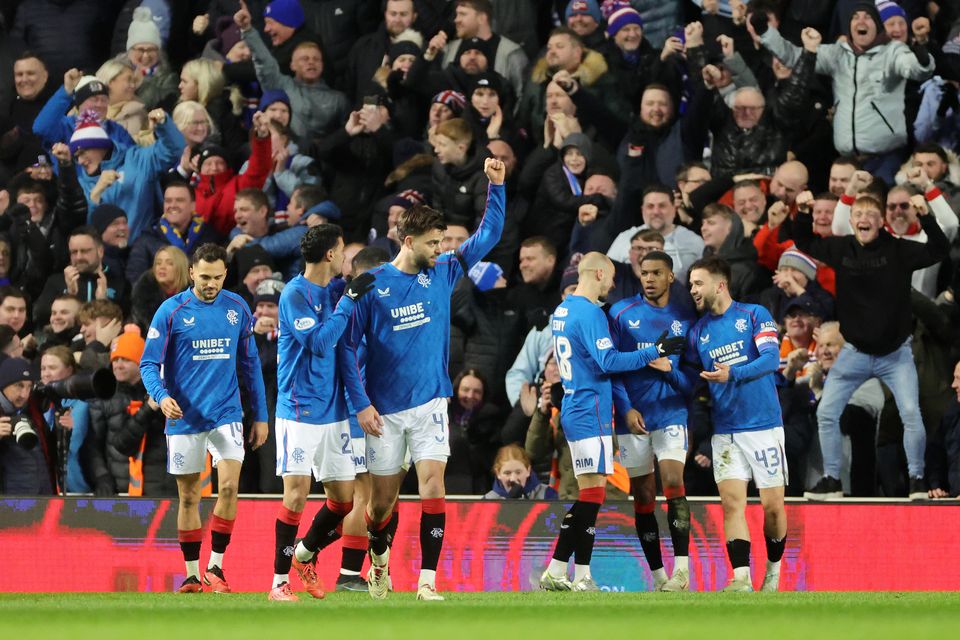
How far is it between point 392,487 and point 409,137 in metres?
7.06

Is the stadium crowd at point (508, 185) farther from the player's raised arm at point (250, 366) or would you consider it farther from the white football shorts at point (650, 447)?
the white football shorts at point (650, 447)

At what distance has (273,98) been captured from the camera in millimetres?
15828

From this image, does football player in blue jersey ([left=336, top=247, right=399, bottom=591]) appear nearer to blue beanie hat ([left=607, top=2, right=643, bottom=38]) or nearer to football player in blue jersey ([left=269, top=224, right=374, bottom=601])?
football player in blue jersey ([left=269, top=224, right=374, bottom=601])

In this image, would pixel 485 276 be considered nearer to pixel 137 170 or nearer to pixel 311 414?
pixel 311 414

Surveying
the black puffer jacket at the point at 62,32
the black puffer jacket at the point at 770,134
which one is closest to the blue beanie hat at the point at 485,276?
the black puffer jacket at the point at 770,134

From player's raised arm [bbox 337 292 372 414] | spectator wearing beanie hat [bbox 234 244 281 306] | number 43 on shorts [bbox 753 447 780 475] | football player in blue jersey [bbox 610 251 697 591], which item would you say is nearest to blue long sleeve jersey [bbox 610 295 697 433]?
football player in blue jersey [bbox 610 251 697 591]

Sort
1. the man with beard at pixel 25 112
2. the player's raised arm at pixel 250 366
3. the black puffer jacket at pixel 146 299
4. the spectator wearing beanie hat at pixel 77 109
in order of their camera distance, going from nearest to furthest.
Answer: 1. the player's raised arm at pixel 250 366
2. the black puffer jacket at pixel 146 299
3. the spectator wearing beanie hat at pixel 77 109
4. the man with beard at pixel 25 112

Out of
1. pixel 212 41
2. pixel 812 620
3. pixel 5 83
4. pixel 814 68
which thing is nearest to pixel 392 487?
pixel 812 620

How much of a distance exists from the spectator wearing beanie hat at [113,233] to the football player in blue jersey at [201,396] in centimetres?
583

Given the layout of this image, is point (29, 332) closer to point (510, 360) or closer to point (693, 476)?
point (510, 360)

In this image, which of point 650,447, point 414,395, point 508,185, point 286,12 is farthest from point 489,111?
point 414,395

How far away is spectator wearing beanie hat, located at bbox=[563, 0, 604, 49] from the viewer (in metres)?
15.4

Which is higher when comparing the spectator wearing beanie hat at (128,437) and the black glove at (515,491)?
the spectator wearing beanie hat at (128,437)

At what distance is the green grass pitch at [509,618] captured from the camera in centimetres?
666
